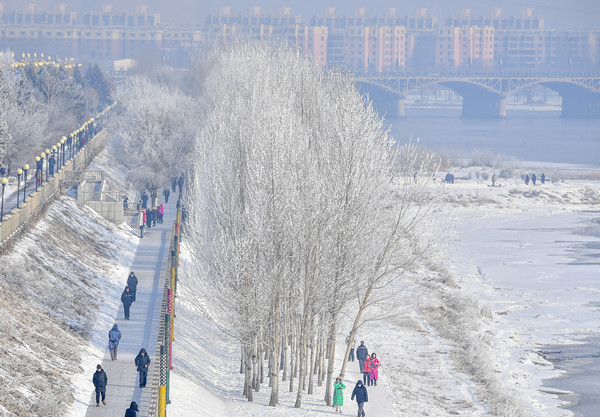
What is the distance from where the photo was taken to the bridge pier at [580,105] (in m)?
175

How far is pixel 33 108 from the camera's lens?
5984cm

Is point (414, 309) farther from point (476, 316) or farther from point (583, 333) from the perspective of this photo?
point (583, 333)

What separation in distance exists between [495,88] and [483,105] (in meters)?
6.23

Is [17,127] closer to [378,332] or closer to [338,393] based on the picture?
[378,332]

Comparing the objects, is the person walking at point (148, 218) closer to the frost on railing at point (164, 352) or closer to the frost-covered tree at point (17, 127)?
the frost-covered tree at point (17, 127)

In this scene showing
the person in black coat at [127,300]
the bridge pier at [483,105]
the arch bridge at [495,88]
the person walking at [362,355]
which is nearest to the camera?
the person walking at [362,355]

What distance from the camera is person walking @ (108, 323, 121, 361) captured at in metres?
26.2

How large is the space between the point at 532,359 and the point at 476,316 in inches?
203

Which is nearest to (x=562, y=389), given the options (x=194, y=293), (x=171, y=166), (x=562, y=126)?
(x=194, y=293)

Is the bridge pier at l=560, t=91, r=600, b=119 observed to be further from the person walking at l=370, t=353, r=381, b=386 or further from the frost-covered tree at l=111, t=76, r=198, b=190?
the person walking at l=370, t=353, r=381, b=386

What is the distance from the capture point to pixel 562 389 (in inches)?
1176

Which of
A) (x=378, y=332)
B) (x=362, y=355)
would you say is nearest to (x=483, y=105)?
(x=378, y=332)

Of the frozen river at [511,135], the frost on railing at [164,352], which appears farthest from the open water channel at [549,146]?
the frost on railing at [164,352]

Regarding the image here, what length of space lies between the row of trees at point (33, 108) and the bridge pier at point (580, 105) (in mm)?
99192
